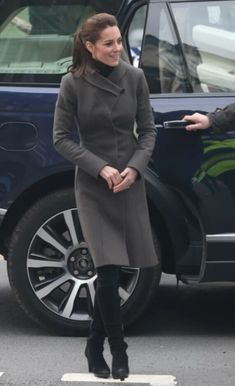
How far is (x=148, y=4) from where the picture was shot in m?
4.58

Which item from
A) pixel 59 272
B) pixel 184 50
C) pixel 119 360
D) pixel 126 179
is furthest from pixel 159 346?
pixel 184 50

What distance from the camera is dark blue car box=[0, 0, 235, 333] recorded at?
4484 mm

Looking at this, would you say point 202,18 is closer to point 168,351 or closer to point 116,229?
point 116,229

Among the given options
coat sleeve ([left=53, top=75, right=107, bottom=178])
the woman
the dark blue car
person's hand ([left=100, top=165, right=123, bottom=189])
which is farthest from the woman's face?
the dark blue car

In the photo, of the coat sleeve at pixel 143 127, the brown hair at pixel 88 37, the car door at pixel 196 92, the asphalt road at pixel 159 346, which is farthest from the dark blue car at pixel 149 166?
the brown hair at pixel 88 37

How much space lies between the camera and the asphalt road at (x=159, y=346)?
4.25m

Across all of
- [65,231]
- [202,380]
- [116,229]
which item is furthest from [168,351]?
[116,229]

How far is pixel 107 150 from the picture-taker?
3.70 m

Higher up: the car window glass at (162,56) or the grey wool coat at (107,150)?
the car window glass at (162,56)

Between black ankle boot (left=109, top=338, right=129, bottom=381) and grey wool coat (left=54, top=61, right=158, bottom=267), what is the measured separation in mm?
370

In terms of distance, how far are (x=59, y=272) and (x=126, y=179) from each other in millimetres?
1278

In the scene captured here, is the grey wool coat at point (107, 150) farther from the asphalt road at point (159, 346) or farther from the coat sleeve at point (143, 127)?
the asphalt road at point (159, 346)

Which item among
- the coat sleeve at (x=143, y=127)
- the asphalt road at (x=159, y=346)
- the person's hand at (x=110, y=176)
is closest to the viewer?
the person's hand at (x=110, y=176)

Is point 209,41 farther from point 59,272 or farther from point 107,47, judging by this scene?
Result: point 59,272
